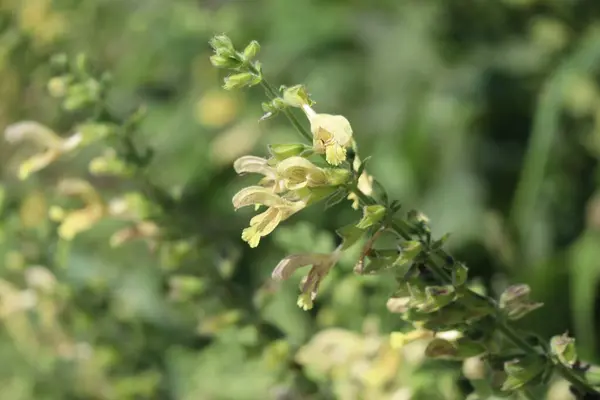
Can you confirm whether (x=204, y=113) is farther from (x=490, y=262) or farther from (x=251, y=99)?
(x=490, y=262)

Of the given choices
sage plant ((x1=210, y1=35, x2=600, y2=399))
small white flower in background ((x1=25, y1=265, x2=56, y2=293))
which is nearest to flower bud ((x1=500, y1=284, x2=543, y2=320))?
sage plant ((x1=210, y1=35, x2=600, y2=399))

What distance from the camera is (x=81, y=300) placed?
91 cm

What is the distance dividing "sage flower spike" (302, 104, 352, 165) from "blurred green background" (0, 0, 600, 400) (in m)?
0.27

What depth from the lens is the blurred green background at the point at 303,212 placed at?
0.78m

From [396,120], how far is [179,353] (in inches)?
22.1

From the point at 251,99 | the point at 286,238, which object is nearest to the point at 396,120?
the point at 251,99

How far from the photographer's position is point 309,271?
53cm

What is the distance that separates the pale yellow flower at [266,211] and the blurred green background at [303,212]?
23cm

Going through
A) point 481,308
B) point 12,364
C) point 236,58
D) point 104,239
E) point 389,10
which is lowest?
point 481,308

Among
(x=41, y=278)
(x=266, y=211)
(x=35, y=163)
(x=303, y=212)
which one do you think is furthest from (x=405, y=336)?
(x=303, y=212)

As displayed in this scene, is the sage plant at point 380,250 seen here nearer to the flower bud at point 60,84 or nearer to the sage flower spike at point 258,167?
the sage flower spike at point 258,167

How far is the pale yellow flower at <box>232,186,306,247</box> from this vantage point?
47cm

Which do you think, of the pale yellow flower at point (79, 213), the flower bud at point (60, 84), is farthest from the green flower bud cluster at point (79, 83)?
the pale yellow flower at point (79, 213)

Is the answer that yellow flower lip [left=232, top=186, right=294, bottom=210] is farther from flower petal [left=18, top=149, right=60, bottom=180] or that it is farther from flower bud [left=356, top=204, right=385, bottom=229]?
flower petal [left=18, top=149, right=60, bottom=180]
